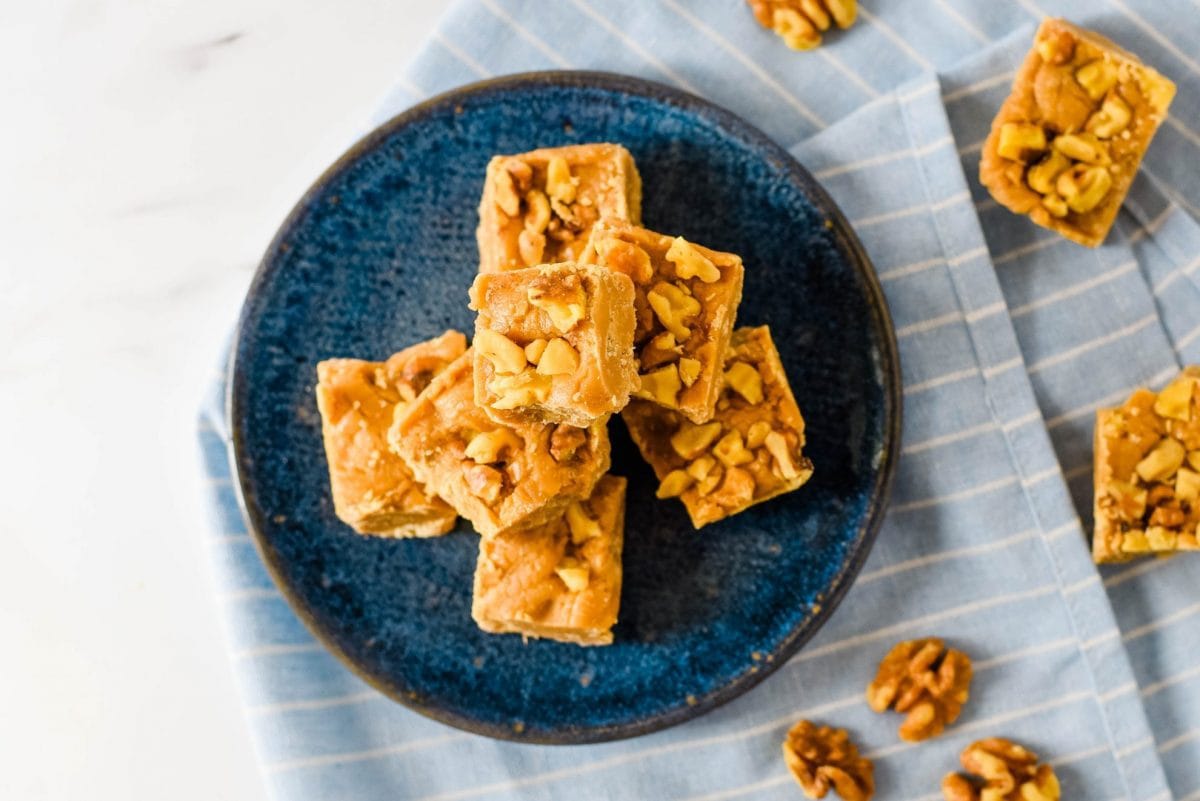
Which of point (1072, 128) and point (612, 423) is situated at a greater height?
point (1072, 128)

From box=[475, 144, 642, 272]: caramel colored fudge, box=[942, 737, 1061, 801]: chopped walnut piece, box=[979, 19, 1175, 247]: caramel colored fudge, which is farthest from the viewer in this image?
box=[942, 737, 1061, 801]: chopped walnut piece

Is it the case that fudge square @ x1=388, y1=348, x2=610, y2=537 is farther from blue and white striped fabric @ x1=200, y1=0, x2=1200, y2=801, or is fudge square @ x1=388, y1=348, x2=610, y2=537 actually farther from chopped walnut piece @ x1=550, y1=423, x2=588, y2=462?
blue and white striped fabric @ x1=200, y1=0, x2=1200, y2=801

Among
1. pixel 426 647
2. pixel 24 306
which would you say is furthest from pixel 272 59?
pixel 426 647

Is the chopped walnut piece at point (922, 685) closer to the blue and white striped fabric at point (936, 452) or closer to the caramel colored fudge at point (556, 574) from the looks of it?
the blue and white striped fabric at point (936, 452)

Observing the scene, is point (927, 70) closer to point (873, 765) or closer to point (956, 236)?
point (956, 236)

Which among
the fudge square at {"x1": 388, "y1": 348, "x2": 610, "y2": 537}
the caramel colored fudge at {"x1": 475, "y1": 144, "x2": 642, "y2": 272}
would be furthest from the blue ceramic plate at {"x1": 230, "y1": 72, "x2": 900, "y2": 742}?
the fudge square at {"x1": 388, "y1": 348, "x2": 610, "y2": 537}

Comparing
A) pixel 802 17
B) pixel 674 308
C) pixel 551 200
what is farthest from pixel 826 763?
pixel 802 17

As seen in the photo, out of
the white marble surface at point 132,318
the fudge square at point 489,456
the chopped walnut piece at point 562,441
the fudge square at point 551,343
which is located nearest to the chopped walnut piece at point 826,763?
the fudge square at point 489,456

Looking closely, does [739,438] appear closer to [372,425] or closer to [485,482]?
[485,482]
